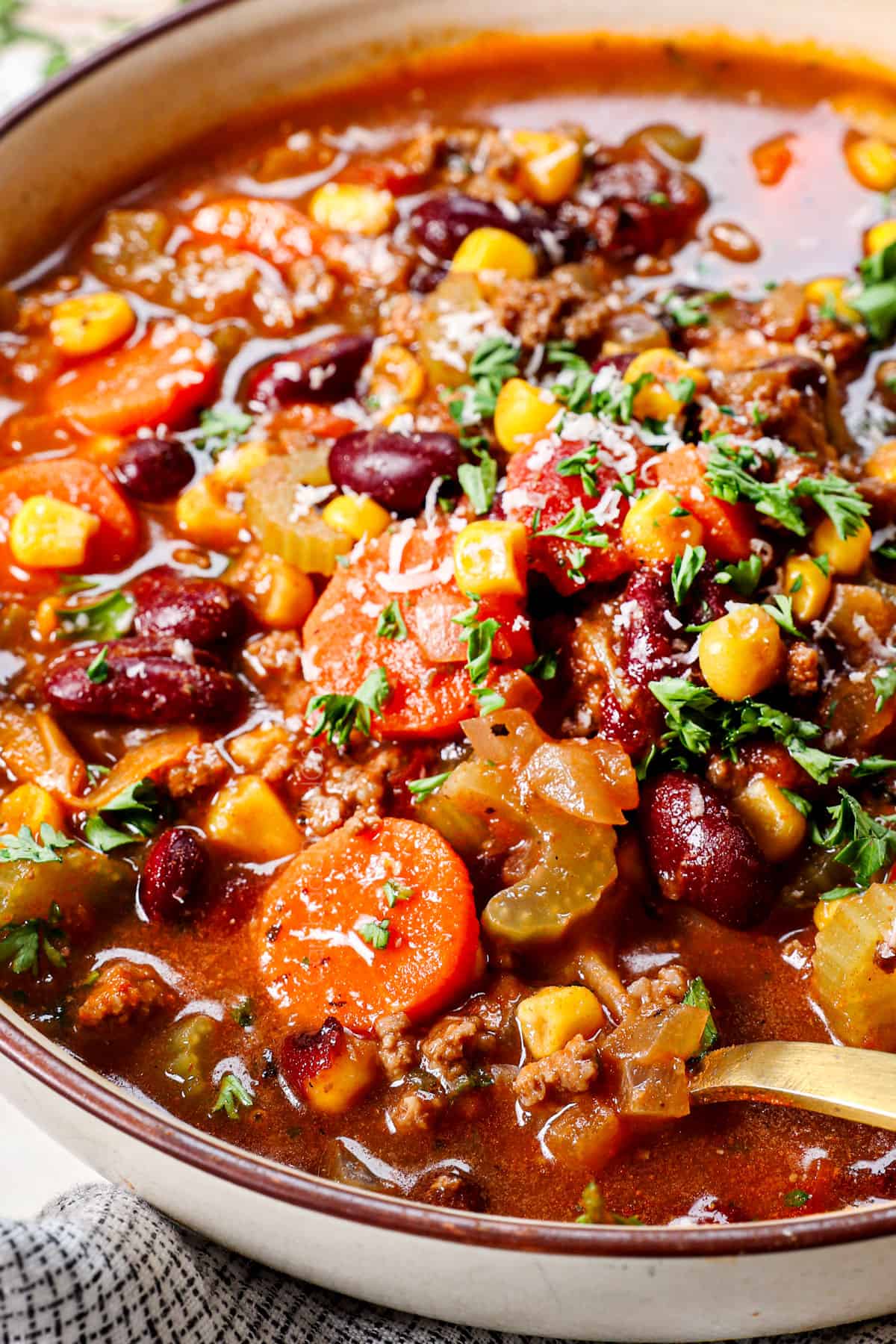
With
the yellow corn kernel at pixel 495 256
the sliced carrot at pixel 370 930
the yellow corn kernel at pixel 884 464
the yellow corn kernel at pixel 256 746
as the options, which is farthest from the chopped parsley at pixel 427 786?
the yellow corn kernel at pixel 495 256

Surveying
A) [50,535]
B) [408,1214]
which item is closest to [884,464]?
[50,535]

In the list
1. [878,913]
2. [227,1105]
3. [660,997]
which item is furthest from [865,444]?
[227,1105]

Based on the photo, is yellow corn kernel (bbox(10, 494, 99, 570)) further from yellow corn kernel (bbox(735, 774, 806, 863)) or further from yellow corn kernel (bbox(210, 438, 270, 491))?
yellow corn kernel (bbox(735, 774, 806, 863))

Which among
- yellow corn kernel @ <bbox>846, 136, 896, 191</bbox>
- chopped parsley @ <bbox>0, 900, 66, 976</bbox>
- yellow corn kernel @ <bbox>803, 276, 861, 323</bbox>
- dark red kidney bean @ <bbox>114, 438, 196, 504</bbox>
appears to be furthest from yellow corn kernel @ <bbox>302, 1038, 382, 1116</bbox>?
yellow corn kernel @ <bbox>846, 136, 896, 191</bbox>

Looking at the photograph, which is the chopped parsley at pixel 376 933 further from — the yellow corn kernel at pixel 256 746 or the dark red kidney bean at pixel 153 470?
the dark red kidney bean at pixel 153 470

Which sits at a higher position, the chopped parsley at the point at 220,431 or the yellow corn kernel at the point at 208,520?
the chopped parsley at the point at 220,431

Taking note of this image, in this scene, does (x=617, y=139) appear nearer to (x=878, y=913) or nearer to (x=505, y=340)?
(x=505, y=340)
